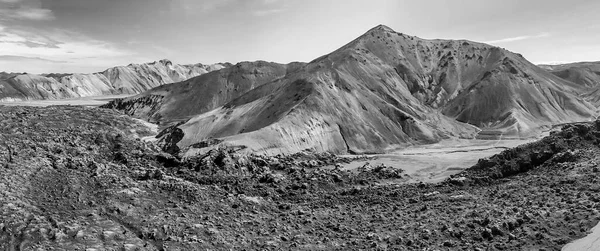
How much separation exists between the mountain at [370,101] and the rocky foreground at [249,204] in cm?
2077

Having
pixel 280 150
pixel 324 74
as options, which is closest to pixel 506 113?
pixel 324 74

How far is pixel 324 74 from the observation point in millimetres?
90000

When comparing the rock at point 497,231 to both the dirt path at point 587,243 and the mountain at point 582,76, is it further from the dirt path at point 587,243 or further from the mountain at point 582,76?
the mountain at point 582,76

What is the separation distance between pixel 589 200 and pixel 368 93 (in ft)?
222

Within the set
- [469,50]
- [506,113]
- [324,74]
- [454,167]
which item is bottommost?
[454,167]

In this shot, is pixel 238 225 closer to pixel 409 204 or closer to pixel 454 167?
pixel 409 204

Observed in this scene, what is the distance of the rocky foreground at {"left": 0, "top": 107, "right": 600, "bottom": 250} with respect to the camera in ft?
58.1

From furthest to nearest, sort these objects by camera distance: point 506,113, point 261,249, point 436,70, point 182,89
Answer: point 182,89 < point 436,70 < point 506,113 < point 261,249

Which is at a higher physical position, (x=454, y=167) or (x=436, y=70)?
(x=436, y=70)

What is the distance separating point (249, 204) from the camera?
24703mm

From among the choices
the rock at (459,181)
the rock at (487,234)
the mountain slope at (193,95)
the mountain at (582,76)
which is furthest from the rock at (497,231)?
the mountain at (582,76)

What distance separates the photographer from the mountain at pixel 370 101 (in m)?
69.5

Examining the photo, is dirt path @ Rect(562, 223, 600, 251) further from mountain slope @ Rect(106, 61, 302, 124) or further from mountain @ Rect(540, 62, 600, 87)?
mountain @ Rect(540, 62, 600, 87)

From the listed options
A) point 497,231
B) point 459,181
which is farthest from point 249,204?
point 459,181
